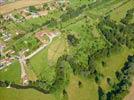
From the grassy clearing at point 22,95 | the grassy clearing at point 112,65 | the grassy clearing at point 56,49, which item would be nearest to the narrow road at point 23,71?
the grassy clearing at point 22,95

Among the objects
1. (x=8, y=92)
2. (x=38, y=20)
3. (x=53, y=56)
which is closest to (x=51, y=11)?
(x=38, y=20)

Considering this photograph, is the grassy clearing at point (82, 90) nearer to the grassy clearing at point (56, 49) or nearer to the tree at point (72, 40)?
the grassy clearing at point (56, 49)

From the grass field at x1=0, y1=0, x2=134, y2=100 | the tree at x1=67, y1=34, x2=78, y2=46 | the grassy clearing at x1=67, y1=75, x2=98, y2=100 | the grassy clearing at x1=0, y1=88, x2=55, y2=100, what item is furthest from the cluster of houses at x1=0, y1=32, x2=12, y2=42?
the grassy clearing at x1=67, y1=75, x2=98, y2=100

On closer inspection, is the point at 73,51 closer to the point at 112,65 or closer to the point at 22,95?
the point at 112,65

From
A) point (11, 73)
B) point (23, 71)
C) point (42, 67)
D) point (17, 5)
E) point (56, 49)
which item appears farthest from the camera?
point (17, 5)

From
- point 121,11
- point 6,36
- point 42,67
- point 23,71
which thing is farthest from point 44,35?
point 121,11
